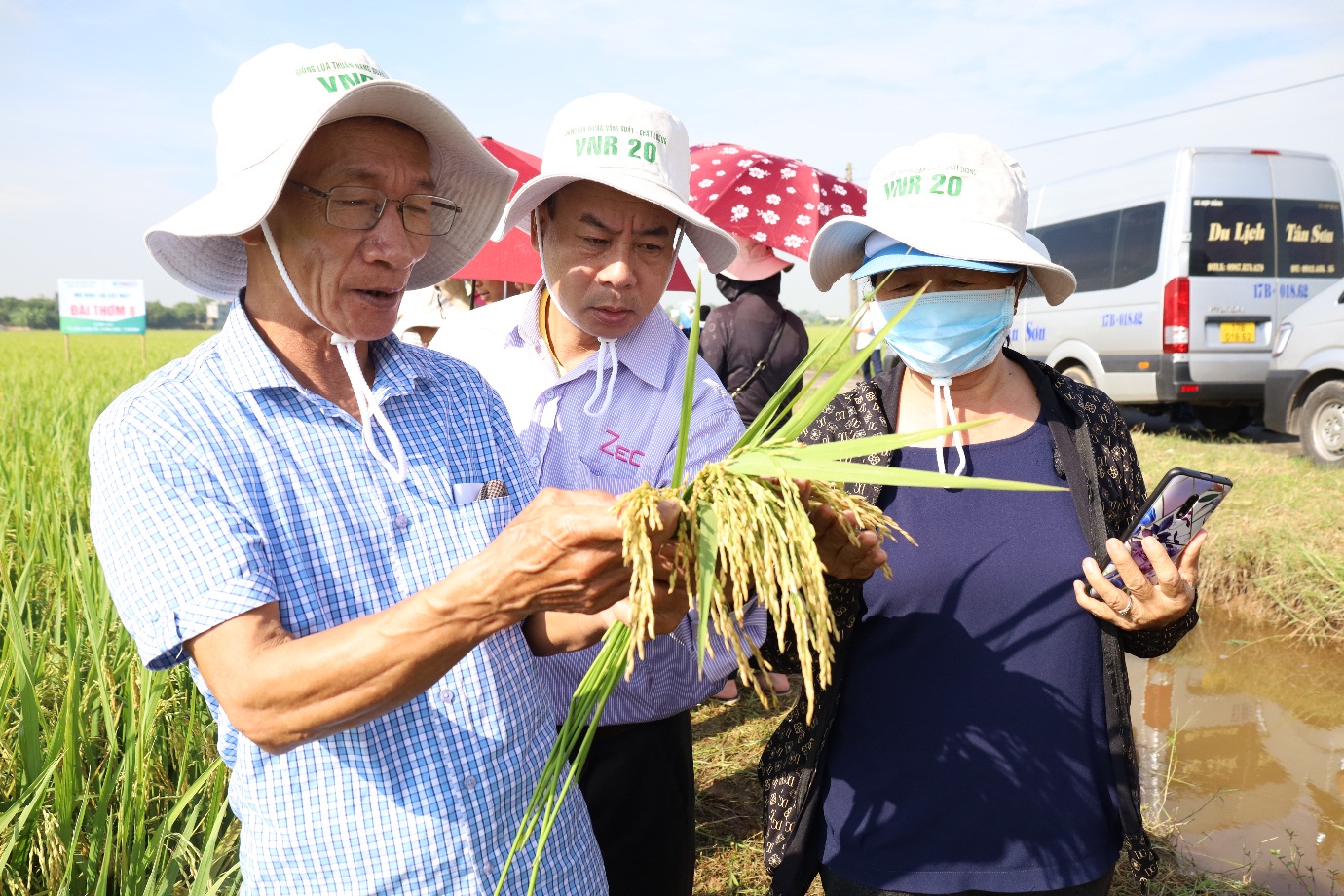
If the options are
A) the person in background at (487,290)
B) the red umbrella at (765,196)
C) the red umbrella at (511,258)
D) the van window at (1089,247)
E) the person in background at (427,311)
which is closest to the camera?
Answer: the red umbrella at (511,258)

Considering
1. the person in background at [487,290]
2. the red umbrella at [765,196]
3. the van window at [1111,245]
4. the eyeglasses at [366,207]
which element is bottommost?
the eyeglasses at [366,207]

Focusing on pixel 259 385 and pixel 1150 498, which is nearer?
pixel 259 385

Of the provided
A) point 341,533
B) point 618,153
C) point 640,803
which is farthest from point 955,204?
point 640,803

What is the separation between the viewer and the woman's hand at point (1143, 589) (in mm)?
1574

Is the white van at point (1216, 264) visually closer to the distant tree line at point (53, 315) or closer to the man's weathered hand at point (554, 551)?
the man's weathered hand at point (554, 551)

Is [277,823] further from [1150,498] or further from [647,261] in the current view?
[1150,498]

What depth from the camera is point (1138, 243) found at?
28.1 feet

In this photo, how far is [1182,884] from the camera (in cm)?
279

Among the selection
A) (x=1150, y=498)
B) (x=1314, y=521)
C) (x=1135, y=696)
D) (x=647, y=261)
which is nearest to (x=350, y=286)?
(x=647, y=261)

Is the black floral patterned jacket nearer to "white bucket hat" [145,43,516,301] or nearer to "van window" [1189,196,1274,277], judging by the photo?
"white bucket hat" [145,43,516,301]

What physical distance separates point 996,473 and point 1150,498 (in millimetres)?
282

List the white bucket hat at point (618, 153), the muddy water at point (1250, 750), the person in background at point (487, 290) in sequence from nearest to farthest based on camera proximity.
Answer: the white bucket hat at point (618, 153), the muddy water at point (1250, 750), the person in background at point (487, 290)

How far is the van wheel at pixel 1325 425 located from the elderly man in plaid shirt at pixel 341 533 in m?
7.49

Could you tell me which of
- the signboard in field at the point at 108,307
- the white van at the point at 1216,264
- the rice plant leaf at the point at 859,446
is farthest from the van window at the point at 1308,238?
the signboard in field at the point at 108,307
